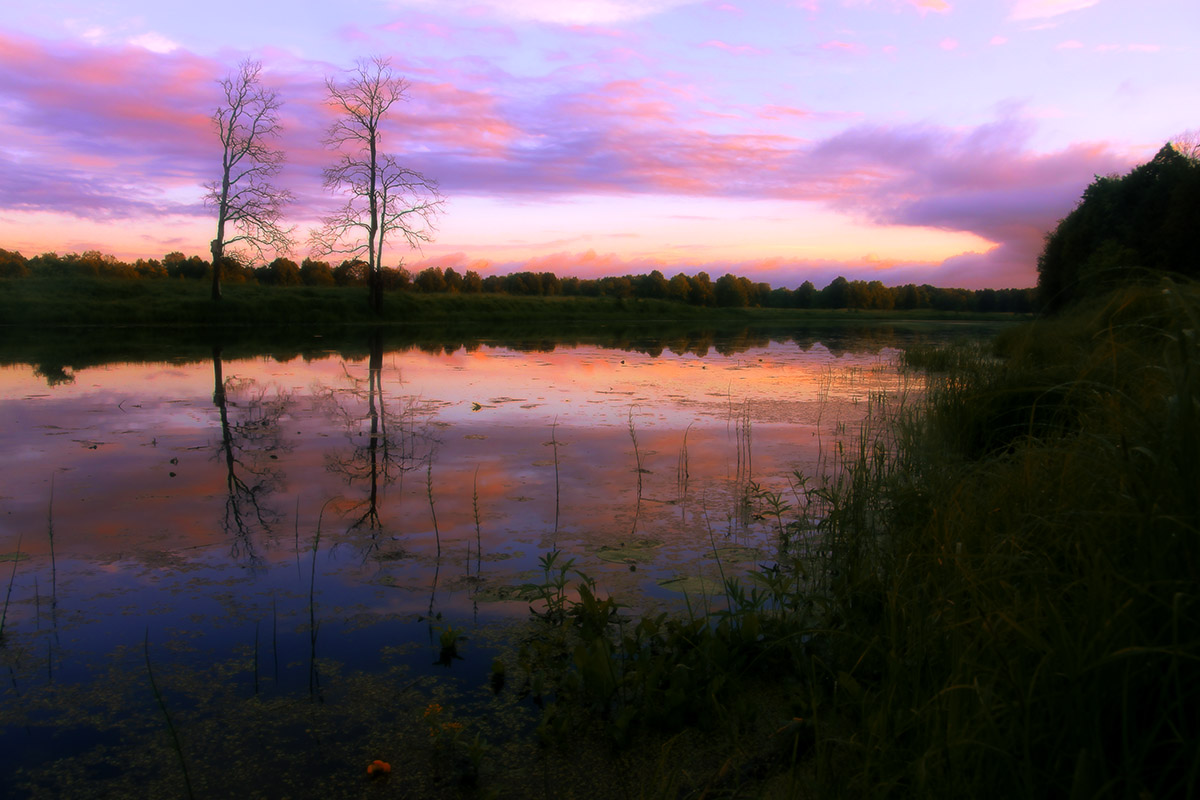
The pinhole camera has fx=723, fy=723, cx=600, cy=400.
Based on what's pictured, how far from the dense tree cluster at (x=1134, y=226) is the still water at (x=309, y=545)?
1203cm

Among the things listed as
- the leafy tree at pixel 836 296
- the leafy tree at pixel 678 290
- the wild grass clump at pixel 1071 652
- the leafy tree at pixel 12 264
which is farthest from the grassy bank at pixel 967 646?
the leafy tree at pixel 836 296

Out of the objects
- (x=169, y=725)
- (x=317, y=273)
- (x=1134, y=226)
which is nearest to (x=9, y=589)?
(x=169, y=725)

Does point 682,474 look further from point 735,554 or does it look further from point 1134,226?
point 1134,226

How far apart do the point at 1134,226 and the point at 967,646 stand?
2425 centimetres

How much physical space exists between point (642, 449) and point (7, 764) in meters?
Result: 4.21

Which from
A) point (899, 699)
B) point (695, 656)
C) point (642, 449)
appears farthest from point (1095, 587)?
point (642, 449)

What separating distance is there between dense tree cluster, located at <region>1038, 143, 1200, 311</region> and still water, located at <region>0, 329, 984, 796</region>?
12027 mm

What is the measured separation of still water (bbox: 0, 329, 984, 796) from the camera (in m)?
2.11

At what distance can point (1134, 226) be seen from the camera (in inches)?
806

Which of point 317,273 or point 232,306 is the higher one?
point 317,273

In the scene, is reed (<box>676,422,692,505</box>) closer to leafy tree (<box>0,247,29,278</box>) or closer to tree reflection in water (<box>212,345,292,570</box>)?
tree reflection in water (<box>212,345,292,570</box>)

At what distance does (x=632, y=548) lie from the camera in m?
3.47

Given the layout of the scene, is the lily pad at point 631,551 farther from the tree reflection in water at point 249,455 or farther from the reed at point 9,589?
the reed at point 9,589

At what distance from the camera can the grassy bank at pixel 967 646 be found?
1.28m
